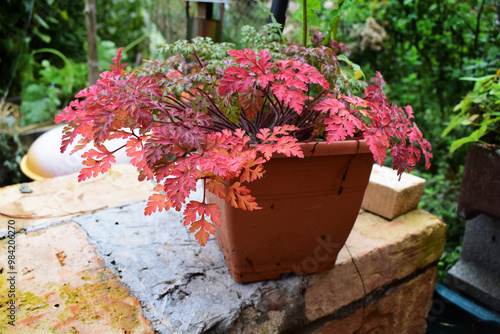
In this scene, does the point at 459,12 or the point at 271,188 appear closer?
the point at 271,188

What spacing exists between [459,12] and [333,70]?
7.18 feet

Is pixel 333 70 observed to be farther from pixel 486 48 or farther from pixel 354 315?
pixel 486 48

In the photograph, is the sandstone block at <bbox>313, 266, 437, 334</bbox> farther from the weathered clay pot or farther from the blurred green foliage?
the blurred green foliage

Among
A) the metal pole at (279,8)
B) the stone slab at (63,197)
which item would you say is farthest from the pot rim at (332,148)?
the stone slab at (63,197)

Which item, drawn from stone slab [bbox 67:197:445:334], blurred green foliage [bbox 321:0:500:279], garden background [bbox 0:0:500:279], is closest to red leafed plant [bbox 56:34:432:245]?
stone slab [bbox 67:197:445:334]

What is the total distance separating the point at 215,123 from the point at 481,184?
1.29 metres

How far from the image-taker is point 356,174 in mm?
1037

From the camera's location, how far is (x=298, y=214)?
1.02 meters

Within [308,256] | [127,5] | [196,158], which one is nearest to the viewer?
[196,158]

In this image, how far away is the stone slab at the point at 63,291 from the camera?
92cm

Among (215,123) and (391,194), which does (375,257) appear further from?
(215,123)

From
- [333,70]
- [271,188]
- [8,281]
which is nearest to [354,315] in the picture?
[271,188]

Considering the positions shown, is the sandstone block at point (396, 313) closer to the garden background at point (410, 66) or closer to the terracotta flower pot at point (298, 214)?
the terracotta flower pot at point (298, 214)

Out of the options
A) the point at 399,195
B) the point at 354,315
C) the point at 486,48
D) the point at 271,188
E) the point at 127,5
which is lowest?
Answer: the point at 354,315
